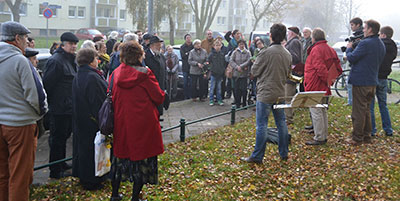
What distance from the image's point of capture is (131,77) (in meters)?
4.39

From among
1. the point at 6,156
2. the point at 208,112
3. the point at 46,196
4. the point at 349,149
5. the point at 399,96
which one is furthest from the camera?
the point at 399,96

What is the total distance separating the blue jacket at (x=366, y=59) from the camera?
712cm

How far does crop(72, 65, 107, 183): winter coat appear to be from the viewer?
5.03 meters

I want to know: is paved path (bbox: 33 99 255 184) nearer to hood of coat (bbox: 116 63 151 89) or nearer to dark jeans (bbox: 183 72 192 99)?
dark jeans (bbox: 183 72 192 99)

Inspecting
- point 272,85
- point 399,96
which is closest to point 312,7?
point 399,96

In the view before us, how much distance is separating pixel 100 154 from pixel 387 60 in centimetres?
612

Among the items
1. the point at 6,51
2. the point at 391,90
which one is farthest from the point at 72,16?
the point at 6,51

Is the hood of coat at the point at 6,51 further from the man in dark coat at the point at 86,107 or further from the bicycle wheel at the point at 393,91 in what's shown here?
the bicycle wheel at the point at 393,91

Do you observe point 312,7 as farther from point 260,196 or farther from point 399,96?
point 260,196

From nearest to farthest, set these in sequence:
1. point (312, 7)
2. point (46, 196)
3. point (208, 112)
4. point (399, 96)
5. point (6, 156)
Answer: point (6, 156), point (46, 196), point (208, 112), point (399, 96), point (312, 7)

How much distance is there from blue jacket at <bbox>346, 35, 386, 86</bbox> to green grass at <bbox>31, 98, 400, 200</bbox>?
124 centimetres

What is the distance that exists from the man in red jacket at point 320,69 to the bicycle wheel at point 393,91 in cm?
595

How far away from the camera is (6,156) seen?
4.31m

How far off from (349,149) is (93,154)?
4559mm
